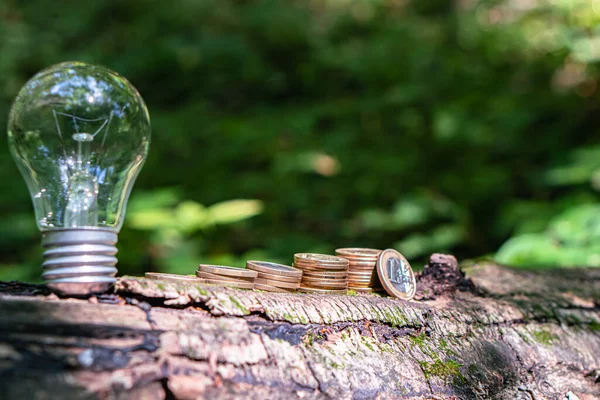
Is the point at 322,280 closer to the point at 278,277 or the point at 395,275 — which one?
the point at 278,277

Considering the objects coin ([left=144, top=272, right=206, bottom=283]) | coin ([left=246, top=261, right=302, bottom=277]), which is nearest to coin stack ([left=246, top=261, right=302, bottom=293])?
coin ([left=246, top=261, right=302, bottom=277])

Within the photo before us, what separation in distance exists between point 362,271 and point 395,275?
108 millimetres

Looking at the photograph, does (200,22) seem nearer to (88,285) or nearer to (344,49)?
(344,49)

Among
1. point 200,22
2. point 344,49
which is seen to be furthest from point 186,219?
point 200,22

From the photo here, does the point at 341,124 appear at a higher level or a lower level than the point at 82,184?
higher

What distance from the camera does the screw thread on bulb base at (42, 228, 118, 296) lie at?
107 cm

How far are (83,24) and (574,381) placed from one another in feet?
29.9

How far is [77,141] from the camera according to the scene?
5.00 feet

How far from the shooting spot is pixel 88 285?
3.52ft

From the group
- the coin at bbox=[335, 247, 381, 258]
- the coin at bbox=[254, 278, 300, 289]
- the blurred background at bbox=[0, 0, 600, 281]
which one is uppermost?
the blurred background at bbox=[0, 0, 600, 281]

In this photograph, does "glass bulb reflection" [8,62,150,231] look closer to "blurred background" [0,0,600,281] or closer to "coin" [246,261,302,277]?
"coin" [246,261,302,277]

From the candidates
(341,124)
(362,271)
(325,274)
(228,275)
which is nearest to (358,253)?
(362,271)

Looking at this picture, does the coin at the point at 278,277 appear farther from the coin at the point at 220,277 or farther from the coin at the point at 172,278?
the coin at the point at 172,278

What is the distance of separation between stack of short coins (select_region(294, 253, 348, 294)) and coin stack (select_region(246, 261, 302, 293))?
64mm
